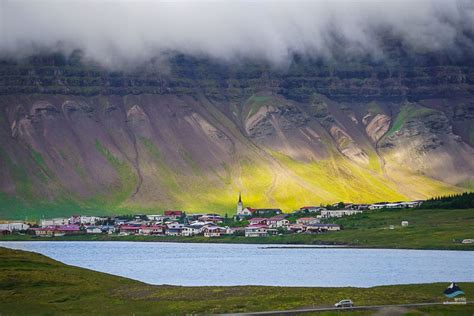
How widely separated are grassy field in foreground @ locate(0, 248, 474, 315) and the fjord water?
49.3ft

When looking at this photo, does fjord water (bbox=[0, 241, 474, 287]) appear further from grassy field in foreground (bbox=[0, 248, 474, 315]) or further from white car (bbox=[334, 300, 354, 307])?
white car (bbox=[334, 300, 354, 307])

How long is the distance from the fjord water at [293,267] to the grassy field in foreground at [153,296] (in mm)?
15018

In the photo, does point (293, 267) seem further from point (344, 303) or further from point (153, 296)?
point (344, 303)

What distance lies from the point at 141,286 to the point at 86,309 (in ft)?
56.2

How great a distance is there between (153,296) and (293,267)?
2009 inches

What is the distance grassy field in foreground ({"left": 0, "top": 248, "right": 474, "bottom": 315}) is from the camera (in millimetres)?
104500

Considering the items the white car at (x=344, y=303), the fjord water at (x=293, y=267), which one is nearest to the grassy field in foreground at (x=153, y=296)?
the white car at (x=344, y=303)

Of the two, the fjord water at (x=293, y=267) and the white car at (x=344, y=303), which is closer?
the white car at (x=344, y=303)

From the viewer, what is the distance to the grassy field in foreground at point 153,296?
104500 mm

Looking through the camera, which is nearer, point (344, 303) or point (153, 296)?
point (344, 303)

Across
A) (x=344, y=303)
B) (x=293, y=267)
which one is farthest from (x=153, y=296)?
(x=293, y=267)

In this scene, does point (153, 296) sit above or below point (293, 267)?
below

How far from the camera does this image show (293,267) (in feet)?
532

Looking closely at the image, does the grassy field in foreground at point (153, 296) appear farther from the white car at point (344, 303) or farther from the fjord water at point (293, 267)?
the fjord water at point (293, 267)
